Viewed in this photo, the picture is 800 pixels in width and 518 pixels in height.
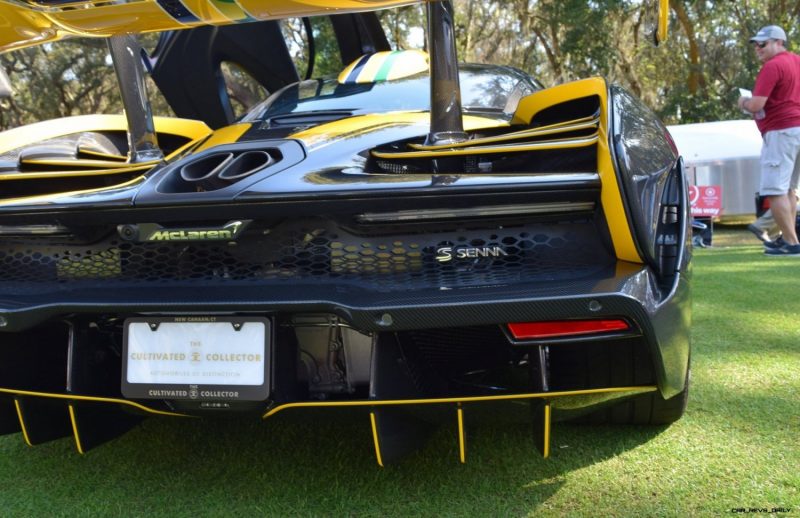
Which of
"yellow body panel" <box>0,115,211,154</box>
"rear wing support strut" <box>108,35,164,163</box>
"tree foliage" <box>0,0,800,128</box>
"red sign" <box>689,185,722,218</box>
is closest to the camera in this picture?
"rear wing support strut" <box>108,35,164,163</box>

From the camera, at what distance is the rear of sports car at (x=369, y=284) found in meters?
1.60

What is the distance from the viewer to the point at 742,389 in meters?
2.53

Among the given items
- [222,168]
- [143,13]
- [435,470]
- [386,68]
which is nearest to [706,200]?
[386,68]

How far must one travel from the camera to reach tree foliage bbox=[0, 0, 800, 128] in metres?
18.3

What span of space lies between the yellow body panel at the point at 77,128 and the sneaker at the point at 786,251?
16.5ft

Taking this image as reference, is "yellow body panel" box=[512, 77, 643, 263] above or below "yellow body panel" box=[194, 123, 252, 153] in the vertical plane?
below

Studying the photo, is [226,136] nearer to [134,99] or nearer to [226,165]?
[134,99]

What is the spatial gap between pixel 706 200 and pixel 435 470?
324 inches

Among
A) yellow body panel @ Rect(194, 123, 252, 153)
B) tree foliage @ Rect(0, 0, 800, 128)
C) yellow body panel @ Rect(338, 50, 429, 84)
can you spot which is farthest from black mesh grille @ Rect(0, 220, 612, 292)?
tree foliage @ Rect(0, 0, 800, 128)

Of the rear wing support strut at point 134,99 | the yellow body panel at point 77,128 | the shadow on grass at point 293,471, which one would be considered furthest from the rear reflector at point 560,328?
the yellow body panel at point 77,128

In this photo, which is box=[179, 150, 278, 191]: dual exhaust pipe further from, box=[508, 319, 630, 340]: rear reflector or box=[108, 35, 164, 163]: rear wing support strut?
box=[508, 319, 630, 340]: rear reflector

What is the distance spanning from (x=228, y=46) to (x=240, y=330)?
3.60 m

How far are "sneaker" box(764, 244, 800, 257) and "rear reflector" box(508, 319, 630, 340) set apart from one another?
511cm

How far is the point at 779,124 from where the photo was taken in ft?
19.4
